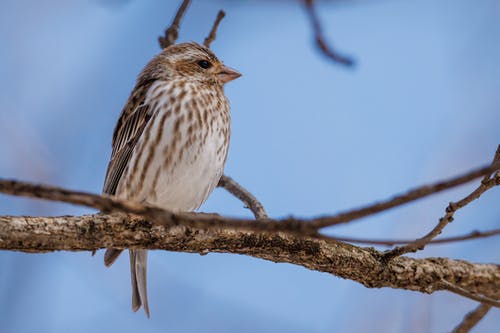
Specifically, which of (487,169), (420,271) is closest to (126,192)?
(420,271)

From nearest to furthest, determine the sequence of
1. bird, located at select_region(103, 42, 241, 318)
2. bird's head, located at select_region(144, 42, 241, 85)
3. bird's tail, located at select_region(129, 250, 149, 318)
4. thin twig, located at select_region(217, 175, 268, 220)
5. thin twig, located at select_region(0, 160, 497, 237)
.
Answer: thin twig, located at select_region(0, 160, 497, 237) < thin twig, located at select_region(217, 175, 268, 220) < bird, located at select_region(103, 42, 241, 318) < bird's tail, located at select_region(129, 250, 149, 318) < bird's head, located at select_region(144, 42, 241, 85)

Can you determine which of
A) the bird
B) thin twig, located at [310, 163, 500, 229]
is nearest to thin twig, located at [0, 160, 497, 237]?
thin twig, located at [310, 163, 500, 229]

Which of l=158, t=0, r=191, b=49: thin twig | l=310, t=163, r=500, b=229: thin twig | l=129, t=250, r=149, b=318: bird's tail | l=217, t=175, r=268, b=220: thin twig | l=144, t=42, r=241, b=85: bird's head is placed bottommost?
l=129, t=250, r=149, b=318: bird's tail

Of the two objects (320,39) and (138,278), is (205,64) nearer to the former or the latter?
(138,278)

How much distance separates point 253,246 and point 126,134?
2.33 meters

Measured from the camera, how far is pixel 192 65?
7.23 meters

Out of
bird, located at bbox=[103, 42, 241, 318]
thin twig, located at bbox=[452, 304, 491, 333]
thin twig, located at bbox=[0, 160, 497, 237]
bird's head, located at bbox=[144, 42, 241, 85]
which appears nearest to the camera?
thin twig, located at bbox=[0, 160, 497, 237]

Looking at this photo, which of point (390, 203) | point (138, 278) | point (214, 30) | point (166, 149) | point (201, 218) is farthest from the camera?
point (214, 30)

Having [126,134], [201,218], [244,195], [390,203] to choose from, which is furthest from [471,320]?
[126,134]

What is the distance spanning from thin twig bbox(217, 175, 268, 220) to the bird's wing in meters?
0.95

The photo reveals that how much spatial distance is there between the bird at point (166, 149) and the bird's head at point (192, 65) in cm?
20

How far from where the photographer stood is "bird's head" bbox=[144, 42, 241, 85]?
7.10 metres

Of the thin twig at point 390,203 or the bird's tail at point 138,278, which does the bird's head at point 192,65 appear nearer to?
the bird's tail at point 138,278

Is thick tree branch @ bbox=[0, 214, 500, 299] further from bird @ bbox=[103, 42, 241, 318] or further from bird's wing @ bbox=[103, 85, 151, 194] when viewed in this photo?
bird's wing @ bbox=[103, 85, 151, 194]
